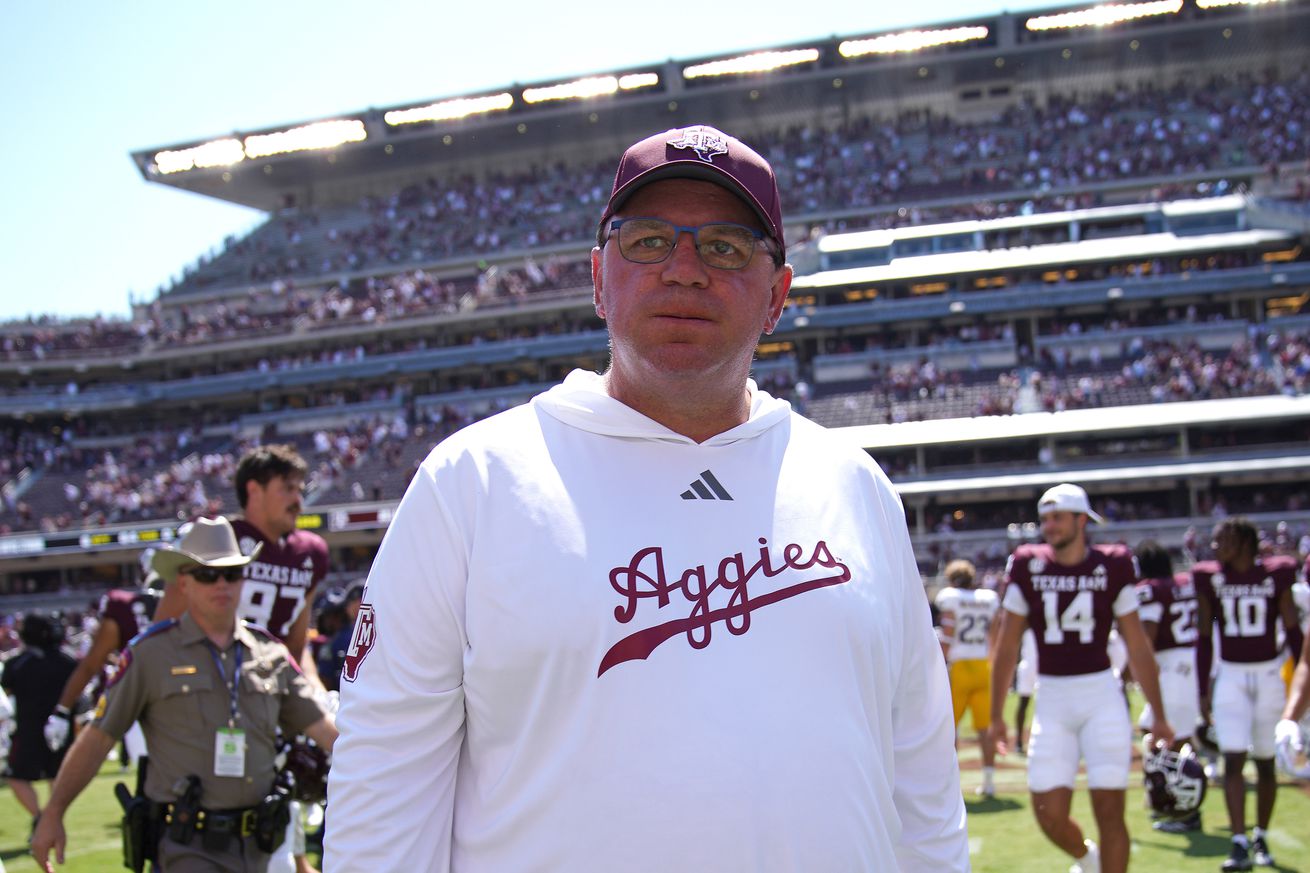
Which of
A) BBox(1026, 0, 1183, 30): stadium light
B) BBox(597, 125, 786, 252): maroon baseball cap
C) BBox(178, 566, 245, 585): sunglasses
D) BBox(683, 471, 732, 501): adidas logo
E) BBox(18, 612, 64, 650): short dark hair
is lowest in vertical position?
BBox(18, 612, 64, 650): short dark hair

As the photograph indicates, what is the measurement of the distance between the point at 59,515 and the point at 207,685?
4291cm

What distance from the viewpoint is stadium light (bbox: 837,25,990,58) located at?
48.7m

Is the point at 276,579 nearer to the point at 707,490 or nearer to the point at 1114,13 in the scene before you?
the point at 707,490

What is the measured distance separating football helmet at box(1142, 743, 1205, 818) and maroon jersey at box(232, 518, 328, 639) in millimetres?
5882

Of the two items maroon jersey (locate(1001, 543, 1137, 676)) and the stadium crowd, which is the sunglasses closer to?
maroon jersey (locate(1001, 543, 1137, 676))

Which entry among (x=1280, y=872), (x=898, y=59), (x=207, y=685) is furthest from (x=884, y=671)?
(x=898, y=59)

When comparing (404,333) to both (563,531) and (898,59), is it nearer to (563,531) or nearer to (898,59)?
(898,59)

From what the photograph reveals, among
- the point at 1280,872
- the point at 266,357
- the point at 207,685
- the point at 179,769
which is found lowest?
the point at 1280,872

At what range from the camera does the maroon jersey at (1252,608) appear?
8.09 meters

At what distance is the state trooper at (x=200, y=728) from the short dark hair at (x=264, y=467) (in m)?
1.08

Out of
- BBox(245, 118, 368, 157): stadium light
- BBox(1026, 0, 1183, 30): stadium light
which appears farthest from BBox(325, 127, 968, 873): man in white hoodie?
BBox(245, 118, 368, 157): stadium light

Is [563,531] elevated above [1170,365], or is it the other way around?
[1170,365]

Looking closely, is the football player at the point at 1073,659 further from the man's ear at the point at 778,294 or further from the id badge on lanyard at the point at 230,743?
the man's ear at the point at 778,294

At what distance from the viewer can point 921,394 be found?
39.7 m
